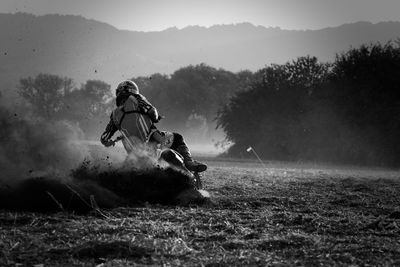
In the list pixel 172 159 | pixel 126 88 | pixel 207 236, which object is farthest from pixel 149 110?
pixel 207 236

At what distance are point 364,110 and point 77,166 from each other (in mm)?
38078

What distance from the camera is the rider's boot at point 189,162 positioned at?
11.7 meters

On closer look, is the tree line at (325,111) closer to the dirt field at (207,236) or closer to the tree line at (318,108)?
the tree line at (318,108)

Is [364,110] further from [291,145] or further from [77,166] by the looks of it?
[77,166]

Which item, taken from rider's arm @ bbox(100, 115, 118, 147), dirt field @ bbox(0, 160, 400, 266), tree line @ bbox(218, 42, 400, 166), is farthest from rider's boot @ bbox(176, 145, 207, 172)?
tree line @ bbox(218, 42, 400, 166)

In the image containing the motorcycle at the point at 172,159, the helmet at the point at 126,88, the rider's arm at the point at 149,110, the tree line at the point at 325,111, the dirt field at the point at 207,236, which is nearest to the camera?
the dirt field at the point at 207,236

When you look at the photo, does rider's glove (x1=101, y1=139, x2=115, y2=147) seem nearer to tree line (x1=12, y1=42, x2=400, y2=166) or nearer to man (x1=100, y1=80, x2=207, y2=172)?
man (x1=100, y1=80, x2=207, y2=172)

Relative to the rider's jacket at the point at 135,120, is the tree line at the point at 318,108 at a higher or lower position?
higher

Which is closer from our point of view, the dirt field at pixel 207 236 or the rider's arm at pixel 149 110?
the dirt field at pixel 207 236

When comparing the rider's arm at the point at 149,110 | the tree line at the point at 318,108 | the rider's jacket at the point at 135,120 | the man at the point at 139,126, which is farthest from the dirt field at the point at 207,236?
the tree line at the point at 318,108

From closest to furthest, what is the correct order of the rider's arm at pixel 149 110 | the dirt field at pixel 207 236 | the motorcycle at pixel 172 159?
the dirt field at pixel 207 236, the motorcycle at pixel 172 159, the rider's arm at pixel 149 110

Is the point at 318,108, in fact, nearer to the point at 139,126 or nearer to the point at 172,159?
the point at 139,126

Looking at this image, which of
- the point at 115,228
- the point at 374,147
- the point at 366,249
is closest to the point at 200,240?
the point at 115,228

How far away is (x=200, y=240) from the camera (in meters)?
7.25
